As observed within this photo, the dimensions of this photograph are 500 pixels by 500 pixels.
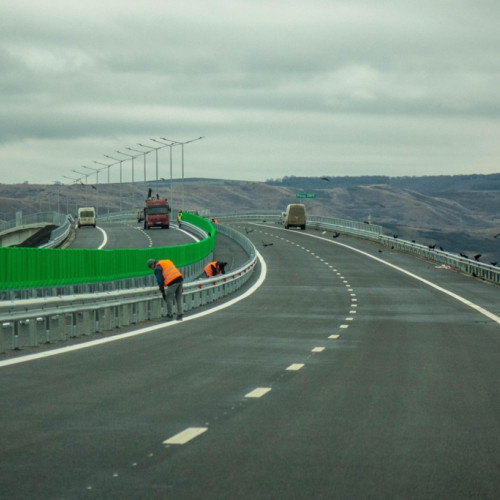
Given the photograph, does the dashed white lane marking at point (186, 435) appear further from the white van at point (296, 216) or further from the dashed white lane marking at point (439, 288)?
the white van at point (296, 216)

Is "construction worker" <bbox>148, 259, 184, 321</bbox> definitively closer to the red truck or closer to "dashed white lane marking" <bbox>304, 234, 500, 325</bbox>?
"dashed white lane marking" <bbox>304, 234, 500, 325</bbox>

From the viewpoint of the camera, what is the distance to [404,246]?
78.6 meters

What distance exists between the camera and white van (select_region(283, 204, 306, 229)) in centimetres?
10819

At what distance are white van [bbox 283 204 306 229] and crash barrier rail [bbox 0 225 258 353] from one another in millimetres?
75369

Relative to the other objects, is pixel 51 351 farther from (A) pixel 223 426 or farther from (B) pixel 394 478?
(B) pixel 394 478

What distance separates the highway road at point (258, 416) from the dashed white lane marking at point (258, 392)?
0.9 inches

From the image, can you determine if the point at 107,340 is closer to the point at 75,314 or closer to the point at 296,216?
the point at 75,314

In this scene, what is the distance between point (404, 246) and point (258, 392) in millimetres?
66507

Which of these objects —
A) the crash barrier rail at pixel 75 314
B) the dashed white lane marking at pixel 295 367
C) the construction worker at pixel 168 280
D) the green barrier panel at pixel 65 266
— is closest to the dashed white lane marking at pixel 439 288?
the construction worker at pixel 168 280

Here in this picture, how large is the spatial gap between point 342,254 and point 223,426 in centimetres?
6413

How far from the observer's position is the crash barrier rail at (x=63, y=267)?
26453 millimetres

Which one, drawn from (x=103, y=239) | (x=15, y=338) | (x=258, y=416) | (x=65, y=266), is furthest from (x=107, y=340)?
(x=103, y=239)

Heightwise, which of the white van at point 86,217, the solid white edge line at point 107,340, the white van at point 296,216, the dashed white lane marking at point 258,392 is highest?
the dashed white lane marking at point 258,392

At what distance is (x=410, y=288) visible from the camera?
1833 inches
